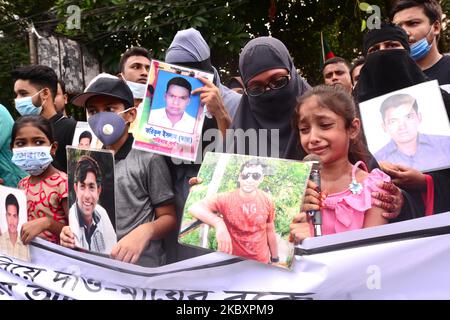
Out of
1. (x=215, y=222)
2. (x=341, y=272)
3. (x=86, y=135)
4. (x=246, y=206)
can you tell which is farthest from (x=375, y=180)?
(x=86, y=135)

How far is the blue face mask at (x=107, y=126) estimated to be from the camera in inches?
117

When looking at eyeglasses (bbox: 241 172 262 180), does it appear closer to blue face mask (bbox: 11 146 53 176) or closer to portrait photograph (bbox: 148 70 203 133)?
portrait photograph (bbox: 148 70 203 133)

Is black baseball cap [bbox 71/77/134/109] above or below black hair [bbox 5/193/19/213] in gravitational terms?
above

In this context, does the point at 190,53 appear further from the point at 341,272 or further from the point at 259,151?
the point at 341,272

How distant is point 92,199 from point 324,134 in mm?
1089

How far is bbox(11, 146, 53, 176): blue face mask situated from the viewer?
3.13 meters

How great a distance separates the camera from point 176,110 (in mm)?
2916

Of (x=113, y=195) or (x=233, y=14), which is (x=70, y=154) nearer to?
(x=113, y=195)

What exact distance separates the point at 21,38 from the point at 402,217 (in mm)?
8131

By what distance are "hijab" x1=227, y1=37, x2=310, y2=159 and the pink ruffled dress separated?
1.20 ft

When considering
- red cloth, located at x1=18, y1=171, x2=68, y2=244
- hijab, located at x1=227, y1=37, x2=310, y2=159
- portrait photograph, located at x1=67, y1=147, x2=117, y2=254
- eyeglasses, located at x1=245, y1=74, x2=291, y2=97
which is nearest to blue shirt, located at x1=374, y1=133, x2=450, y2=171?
hijab, located at x1=227, y1=37, x2=310, y2=159

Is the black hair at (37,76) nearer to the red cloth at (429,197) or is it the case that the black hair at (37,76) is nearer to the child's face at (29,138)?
the child's face at (29,138)
